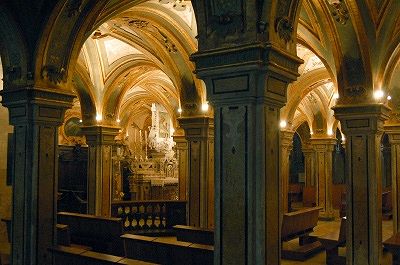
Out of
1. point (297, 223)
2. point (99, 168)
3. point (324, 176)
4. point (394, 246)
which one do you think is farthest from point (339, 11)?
point (324, 176)

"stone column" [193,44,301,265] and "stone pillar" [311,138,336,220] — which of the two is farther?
"stone pillar" [311,138,336,220]

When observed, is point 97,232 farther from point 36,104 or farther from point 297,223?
point 297,223

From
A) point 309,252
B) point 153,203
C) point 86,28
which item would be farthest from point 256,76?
point 153,203

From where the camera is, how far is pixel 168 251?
7312 millimetres

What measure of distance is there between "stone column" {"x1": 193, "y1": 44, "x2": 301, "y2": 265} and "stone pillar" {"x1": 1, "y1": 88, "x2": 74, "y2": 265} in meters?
3.40

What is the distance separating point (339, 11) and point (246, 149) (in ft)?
14.7

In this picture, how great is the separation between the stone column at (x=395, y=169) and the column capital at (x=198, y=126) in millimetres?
4634

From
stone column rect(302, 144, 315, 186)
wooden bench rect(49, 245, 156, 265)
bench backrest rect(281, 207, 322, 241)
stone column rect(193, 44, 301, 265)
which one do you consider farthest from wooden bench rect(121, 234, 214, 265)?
stone column rect(302, 144, 315, 186)

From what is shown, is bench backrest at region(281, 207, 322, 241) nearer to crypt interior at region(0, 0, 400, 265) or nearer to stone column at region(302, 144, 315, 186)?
crypt interior at region(0, 0, 400, 265)

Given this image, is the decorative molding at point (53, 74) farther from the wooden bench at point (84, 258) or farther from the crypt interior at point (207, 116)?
the wooden bench at point (84, 258)

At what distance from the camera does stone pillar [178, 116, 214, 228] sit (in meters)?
12.1

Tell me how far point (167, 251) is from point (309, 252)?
4.66m

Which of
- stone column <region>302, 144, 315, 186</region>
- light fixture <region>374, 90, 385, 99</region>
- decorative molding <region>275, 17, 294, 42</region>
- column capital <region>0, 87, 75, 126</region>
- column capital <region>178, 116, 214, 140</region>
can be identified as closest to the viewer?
decorative molding <region>275, 17, 294, 42</region>

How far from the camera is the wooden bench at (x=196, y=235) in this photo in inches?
324
